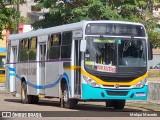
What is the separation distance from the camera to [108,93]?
21.8 metres

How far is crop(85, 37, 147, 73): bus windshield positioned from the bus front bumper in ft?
2.28

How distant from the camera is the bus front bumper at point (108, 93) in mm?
21656

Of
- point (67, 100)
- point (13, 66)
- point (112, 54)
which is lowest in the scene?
point (67, 100)

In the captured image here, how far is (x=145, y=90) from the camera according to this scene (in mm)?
22312

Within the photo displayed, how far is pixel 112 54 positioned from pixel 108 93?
136cm

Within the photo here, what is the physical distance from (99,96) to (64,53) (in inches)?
105

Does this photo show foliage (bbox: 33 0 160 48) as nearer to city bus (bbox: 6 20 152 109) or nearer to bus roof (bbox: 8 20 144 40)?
bus roof (bbox: 8 20 144 40)

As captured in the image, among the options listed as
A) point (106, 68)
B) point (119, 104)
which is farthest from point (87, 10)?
point (106, 68)

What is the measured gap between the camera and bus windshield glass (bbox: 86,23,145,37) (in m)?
22.1

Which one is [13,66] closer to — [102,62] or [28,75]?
[28,75]

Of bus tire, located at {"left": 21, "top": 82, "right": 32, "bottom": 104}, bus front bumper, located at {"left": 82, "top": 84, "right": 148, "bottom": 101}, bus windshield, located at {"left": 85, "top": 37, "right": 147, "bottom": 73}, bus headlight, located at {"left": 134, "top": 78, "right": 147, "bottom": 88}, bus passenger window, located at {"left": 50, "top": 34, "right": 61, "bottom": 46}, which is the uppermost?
bus passenger window, located at {"left": 50, "top": 34, "right": 61, "bottom": 46}

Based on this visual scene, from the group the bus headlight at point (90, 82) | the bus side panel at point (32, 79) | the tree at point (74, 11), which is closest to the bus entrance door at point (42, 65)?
the bus side panel at point (32, 79)

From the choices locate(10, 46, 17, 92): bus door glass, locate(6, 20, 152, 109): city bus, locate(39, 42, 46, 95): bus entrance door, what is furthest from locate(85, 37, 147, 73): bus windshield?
locate(10, 46, 17, 92): bus door glass

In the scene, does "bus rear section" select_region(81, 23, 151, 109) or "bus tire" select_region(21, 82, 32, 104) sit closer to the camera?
"bus rear section" select_region(81, 23, 151, 109)
